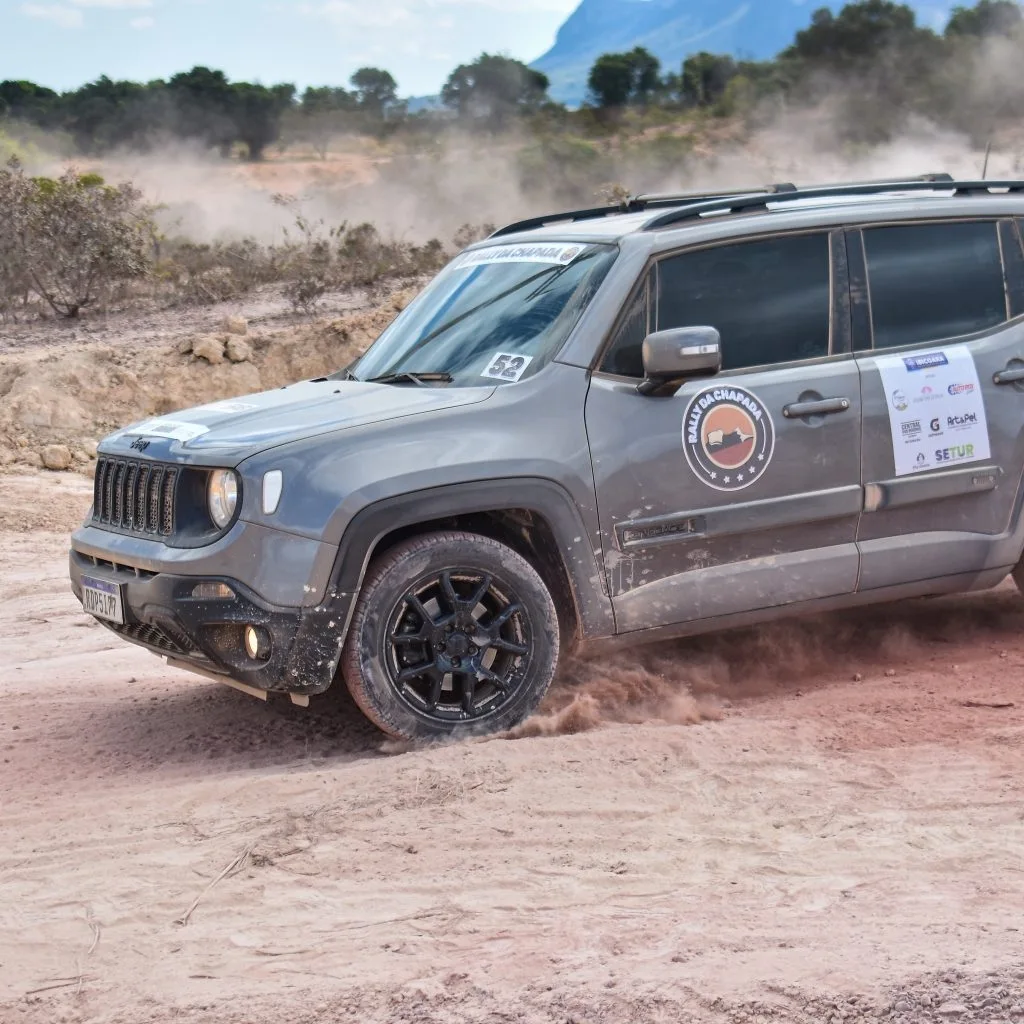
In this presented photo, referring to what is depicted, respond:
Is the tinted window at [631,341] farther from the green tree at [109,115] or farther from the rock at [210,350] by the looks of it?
the green tree at [109,115]

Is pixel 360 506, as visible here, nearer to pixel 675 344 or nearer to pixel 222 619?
pixel 222 619

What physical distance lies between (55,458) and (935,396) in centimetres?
910

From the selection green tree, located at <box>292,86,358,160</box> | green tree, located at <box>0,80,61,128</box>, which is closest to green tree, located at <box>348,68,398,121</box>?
green tree, located at <box>292,86,358,160</box>

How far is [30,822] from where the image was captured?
468cm

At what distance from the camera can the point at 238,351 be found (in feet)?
47.9

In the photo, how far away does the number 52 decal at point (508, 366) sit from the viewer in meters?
5.32

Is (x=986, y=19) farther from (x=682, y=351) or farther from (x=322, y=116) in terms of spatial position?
(x=682, y=351)

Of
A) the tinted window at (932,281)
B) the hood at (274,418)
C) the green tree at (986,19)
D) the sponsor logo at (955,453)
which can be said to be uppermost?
the green tree at (986,19)

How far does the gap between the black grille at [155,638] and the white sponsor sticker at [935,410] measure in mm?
2715

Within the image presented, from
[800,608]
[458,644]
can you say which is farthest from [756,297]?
[458,644]

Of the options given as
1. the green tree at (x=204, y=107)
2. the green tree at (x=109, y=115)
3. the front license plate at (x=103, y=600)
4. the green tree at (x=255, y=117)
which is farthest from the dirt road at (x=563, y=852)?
the green tree at (x=255, y=117)

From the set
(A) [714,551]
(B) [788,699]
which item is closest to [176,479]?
(A) [714,551]

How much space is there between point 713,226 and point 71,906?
10.8ft

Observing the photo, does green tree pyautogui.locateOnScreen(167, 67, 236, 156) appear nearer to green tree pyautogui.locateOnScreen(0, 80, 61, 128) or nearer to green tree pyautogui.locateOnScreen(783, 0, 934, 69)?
green tree pyautogui.locateOnScreen(0, 80, 61, 128)
